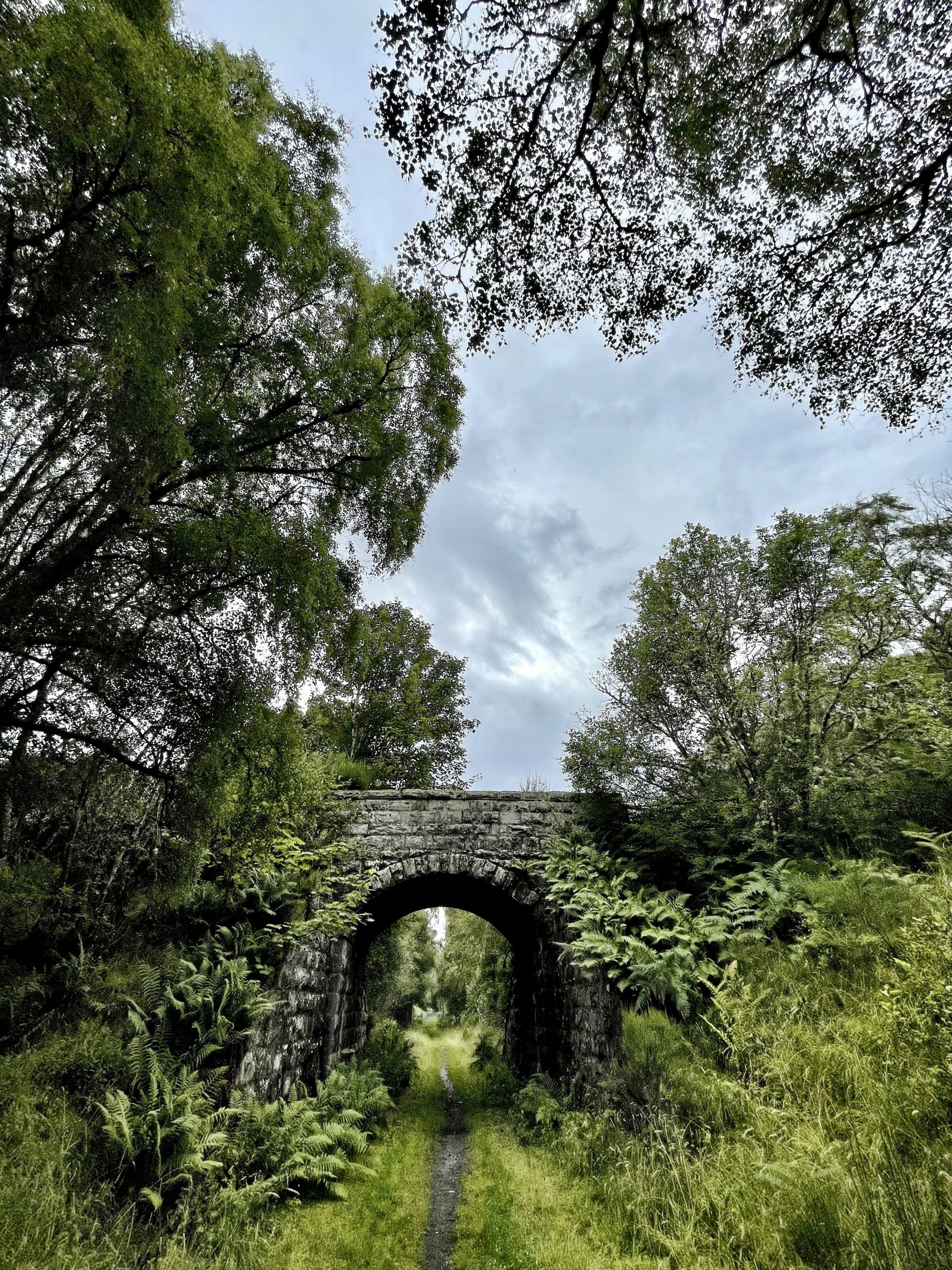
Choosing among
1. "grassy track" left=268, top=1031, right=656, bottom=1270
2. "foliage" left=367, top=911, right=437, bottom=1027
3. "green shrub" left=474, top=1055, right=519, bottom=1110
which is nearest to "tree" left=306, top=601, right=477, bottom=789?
"foliage" left=367, top=911, right=437, bottom=1027

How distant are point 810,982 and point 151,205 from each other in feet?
27.1

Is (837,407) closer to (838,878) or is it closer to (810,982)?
(838,878)

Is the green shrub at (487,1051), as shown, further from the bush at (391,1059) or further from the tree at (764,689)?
the tree at (764,689)

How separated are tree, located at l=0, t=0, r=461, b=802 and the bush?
28.9 feet

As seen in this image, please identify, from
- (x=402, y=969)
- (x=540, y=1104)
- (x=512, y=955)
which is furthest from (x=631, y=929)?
(x=402, y=969)

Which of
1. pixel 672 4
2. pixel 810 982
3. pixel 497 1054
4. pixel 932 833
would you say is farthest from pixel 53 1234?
pixel 497 1054

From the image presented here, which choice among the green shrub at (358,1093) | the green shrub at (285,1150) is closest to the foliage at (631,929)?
the green shrub at (285,1150)

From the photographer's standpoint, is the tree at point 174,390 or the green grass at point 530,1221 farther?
the green grass at point 530,1221

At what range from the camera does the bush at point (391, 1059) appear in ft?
33.9

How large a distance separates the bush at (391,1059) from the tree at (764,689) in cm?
712

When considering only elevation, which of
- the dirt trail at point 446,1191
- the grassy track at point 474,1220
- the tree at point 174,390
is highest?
the tree at point 174,390

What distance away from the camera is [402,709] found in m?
18.2

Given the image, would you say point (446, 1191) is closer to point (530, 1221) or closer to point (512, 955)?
point (530, 1221)

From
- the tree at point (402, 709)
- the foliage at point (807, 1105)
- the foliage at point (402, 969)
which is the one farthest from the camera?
the tree at point (402, 709)
